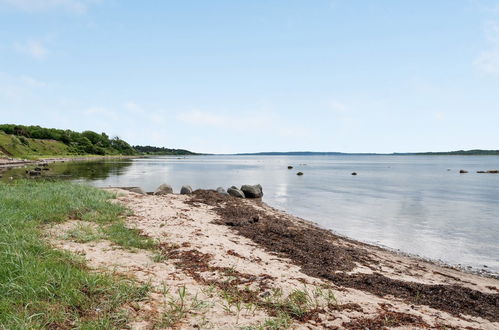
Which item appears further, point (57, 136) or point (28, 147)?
point (57, 136)

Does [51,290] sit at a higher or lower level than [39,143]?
lower

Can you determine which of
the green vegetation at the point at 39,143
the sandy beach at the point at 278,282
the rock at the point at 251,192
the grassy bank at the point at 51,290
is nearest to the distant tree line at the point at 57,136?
the green vegetation at the point at 39,143

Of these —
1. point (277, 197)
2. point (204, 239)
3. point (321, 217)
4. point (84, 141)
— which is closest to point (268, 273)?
point (204, 239)

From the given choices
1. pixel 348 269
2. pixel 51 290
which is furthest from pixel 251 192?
pixel 51 290

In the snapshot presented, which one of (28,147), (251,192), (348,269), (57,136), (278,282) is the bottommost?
(251,192)

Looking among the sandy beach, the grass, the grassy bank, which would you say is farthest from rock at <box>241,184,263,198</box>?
the grass

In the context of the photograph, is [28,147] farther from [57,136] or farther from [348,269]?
[348,269]

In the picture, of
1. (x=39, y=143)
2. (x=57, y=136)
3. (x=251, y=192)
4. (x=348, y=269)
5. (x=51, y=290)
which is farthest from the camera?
(x=57, y=136)

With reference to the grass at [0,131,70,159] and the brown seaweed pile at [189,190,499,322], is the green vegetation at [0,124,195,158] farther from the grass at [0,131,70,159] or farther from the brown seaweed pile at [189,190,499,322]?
the brown seaweed pile at [189,190,499,322]

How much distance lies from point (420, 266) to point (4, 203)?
1779 cm

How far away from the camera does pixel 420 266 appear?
43.8 ft

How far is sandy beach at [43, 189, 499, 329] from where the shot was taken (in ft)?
20.7

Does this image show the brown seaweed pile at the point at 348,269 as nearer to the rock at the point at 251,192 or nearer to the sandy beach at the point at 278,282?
the sandy beach at the point at 278,282

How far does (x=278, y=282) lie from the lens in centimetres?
821
